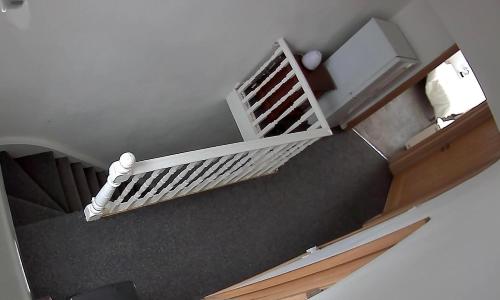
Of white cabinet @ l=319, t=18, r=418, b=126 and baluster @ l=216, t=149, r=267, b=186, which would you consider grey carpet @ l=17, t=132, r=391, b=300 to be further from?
white cabinet @ l=319, t=18, r=418, b=126

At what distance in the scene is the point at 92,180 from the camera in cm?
340

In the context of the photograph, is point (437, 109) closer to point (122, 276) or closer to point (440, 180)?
point (440, 180)

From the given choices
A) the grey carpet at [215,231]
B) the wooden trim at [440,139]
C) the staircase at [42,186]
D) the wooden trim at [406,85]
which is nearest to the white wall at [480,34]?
the wooden trim at [406,85]

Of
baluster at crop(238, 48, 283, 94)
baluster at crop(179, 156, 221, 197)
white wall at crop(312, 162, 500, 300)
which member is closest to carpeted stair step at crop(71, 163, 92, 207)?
baluster at crop(179, 156, 221, 197)

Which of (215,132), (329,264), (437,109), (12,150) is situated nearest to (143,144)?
(215,132)

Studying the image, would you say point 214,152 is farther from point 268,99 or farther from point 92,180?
point 92,180

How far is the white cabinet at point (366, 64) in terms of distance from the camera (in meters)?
3.38

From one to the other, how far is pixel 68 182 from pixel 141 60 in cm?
100

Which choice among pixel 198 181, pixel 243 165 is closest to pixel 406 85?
pixel 243 165

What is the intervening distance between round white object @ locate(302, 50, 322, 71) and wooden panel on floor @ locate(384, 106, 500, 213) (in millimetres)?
1199

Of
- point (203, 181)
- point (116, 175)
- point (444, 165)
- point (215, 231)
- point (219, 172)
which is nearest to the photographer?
point (116, 175)

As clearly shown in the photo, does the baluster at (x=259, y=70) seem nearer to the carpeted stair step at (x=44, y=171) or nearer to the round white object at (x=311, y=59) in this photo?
the round white object at (x=311, y=59)

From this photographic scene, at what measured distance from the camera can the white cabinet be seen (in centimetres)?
338

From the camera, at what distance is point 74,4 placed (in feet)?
7.10
